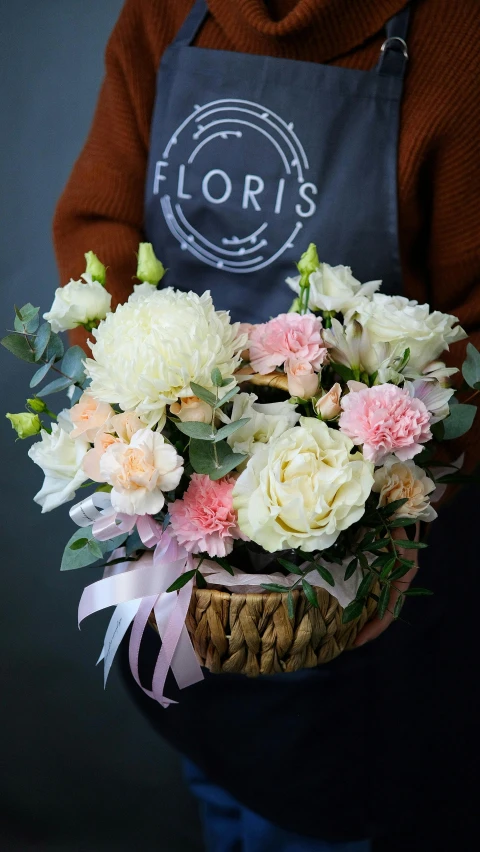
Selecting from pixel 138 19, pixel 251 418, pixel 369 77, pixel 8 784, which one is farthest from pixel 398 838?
pixel 138 19

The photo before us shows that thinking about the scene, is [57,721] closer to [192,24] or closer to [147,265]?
[147,265]

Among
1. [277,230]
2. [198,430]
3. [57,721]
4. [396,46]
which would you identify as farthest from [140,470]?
[57,721]

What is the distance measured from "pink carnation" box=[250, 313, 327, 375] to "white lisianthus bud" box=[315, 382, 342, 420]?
26 mm

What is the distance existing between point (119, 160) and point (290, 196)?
0.67 feet

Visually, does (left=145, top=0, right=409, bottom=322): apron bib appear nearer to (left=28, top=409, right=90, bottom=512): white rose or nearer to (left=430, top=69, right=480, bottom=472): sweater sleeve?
(left=430, top=69, right=480, bottom=472): sweater sleeve

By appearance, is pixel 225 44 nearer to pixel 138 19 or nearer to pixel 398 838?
pixel 138 19

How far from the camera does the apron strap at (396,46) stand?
2.64 feet

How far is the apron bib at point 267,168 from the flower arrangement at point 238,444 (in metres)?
0.21

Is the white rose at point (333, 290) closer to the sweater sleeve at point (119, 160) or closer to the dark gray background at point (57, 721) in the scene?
the sweater sleeve at point (119, 160)

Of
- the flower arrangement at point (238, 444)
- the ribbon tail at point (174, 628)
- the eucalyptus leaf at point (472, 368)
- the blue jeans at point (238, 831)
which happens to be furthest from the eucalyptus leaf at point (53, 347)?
the blue jeans at point (238, 831)

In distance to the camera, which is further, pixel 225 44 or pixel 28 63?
pixel 28 63

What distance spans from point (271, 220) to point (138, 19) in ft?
0.93

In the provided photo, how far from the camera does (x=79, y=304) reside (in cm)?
62

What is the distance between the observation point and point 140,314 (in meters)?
0.56
